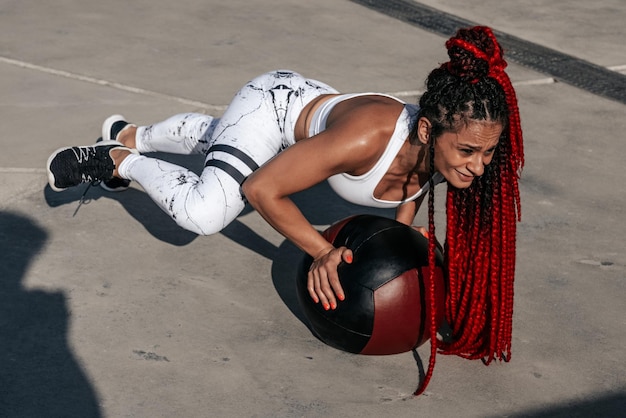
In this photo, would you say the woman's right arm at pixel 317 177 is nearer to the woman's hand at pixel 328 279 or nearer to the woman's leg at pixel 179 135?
the woman's hand at pixel 328 279

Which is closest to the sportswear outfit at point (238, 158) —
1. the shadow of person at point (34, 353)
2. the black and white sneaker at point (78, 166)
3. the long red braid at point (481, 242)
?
the black and white sneaker at point (78, 166)

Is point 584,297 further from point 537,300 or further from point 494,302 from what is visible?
point 494,302

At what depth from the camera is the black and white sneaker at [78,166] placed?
4.70m

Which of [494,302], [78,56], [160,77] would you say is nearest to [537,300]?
[494,302]

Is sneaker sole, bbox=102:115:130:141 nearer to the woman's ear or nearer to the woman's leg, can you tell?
the woman's leg

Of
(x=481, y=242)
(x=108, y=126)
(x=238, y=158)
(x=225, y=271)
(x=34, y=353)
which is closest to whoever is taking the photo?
(x=34, y=353)

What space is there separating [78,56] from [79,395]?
3905 mm

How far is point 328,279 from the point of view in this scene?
369cm

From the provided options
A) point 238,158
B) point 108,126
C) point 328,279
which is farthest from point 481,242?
point 108,126

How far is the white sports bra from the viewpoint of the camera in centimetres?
382

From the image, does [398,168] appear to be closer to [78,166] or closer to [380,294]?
[380,294]

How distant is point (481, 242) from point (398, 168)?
426 mm

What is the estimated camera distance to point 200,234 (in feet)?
14.5

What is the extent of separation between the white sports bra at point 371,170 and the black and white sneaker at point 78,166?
1.14m
